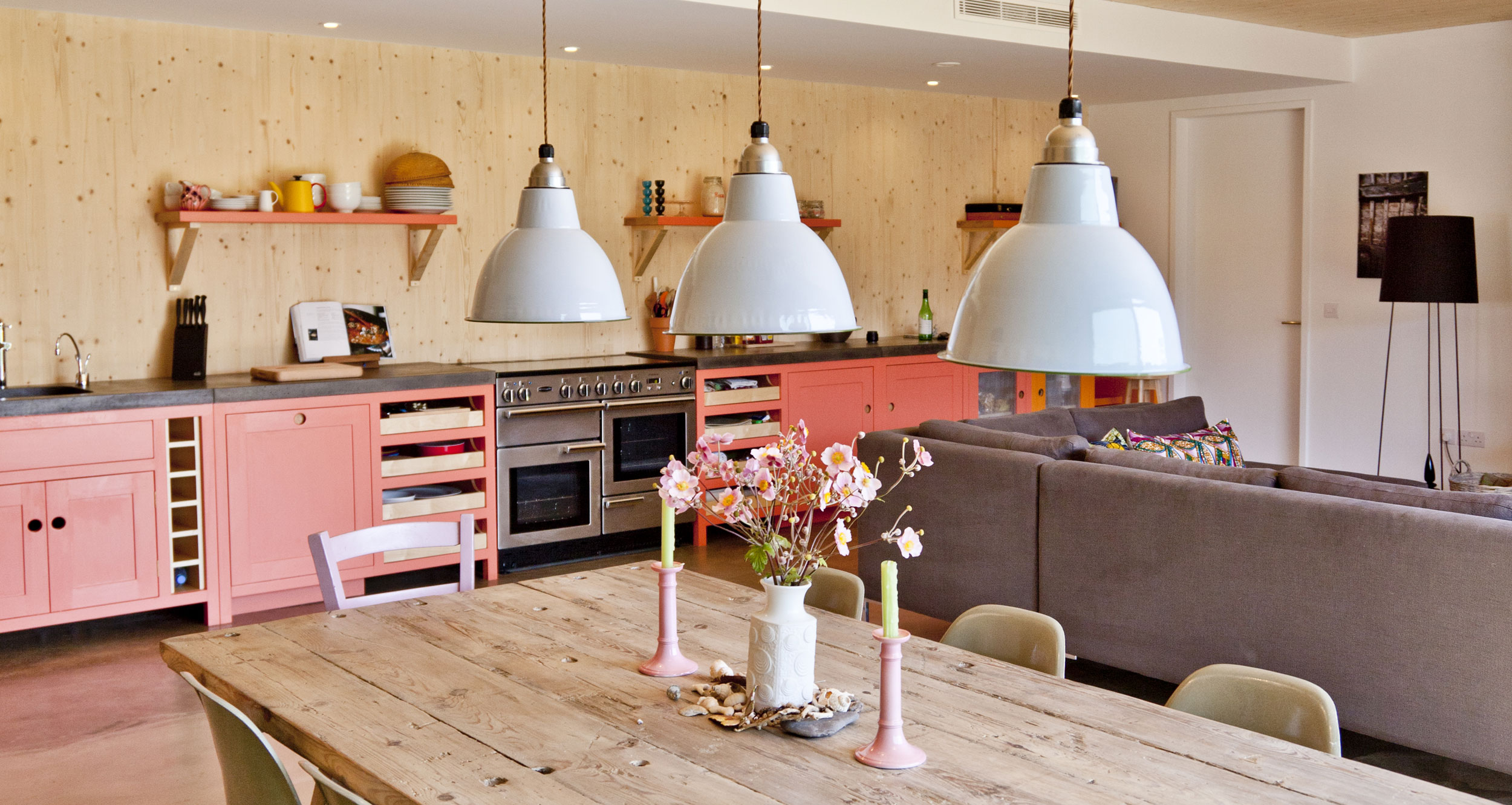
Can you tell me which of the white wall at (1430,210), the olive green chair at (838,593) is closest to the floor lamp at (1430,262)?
the white wall at (1430,210)

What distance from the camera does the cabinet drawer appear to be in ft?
14.5

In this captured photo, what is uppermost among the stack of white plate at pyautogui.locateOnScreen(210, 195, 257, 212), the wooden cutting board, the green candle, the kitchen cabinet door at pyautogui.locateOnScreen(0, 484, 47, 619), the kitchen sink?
the stack of white plate at pyautogui.locateOnScreen(210, 195, 257, 212)

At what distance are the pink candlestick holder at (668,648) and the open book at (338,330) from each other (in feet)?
11.9

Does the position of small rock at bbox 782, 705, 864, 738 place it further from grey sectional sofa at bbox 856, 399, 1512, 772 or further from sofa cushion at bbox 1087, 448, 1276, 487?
sofa cushion at bbox 1087, 448, 1276, 487

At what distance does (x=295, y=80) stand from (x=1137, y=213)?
5331mm

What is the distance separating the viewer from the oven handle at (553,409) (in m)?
5.59

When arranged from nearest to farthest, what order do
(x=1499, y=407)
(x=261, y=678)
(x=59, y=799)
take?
(x=261, y=678)
(x=59, y=799)
(x=1499, y=407)

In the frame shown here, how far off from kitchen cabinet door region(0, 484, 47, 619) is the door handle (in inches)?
82.3

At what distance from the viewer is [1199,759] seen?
1885 millimetres

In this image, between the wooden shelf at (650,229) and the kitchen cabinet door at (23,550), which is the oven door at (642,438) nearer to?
the wooden shelf at (650,229)

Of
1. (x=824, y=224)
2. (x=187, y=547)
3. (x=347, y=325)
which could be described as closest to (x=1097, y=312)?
(x=187, y=547)

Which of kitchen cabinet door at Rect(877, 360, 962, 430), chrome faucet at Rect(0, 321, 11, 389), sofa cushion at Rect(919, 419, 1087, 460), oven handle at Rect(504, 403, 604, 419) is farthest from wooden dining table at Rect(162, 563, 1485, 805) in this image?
kitchen cabinet door at Rect(877, 360, 962, 430)

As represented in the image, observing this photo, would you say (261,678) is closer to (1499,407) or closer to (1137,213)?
(1499,407)

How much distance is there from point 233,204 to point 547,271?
3317 mm
